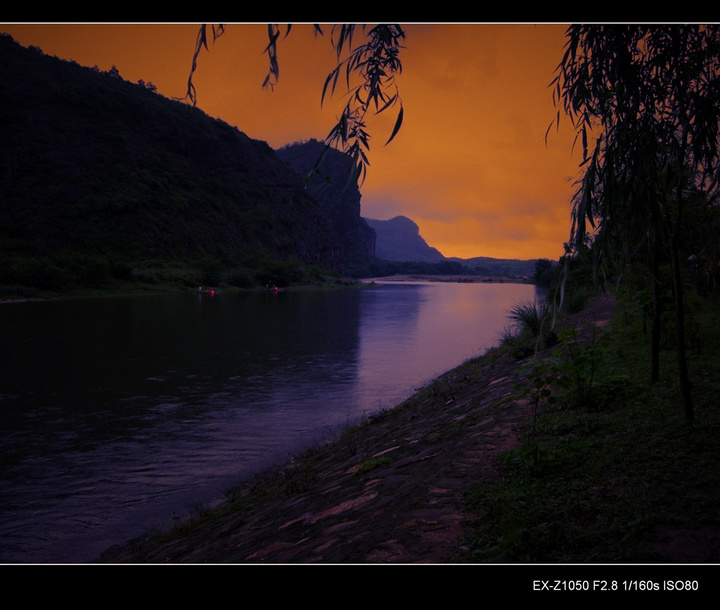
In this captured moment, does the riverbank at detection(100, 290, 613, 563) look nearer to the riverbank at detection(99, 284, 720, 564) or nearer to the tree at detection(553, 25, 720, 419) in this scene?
the riverbank at detection(99, 284, 720, 564)

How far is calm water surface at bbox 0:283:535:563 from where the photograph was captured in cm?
715

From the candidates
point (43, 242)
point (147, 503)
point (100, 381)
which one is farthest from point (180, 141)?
point (147, 503)

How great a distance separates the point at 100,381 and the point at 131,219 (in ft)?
286

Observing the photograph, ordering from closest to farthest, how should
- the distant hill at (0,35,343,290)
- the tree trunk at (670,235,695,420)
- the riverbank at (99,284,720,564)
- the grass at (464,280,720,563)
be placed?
the grass at (464,280,720,563) < the riverbank at (99,284,720,564) < the tree trunk at (670,235,695,420) < the distant hill at (0,35,343,290)

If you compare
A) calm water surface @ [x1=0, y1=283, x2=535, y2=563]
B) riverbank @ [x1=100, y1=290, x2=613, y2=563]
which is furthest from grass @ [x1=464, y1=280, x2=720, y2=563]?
calm water surface @ [x1=0, y1=283, x2=535, y2=563]

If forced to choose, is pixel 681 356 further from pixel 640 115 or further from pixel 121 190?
pixel 121 190

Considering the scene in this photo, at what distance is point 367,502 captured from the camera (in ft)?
16.1

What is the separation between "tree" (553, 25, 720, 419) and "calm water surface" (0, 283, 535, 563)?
6.62m

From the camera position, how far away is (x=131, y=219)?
93812 mm

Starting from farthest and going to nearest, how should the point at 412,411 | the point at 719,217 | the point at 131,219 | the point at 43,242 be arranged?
the point at 131,219 → the point at 43,242 → the point at 412,411 → the point at 719,217

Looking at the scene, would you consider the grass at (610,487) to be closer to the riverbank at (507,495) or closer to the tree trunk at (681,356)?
the riverbank at (507,495)

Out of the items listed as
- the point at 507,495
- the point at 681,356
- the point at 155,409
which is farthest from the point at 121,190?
the point at 507,495

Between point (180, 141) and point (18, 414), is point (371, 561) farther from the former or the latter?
point (180, 141)

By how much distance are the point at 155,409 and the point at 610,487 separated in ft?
37.7
